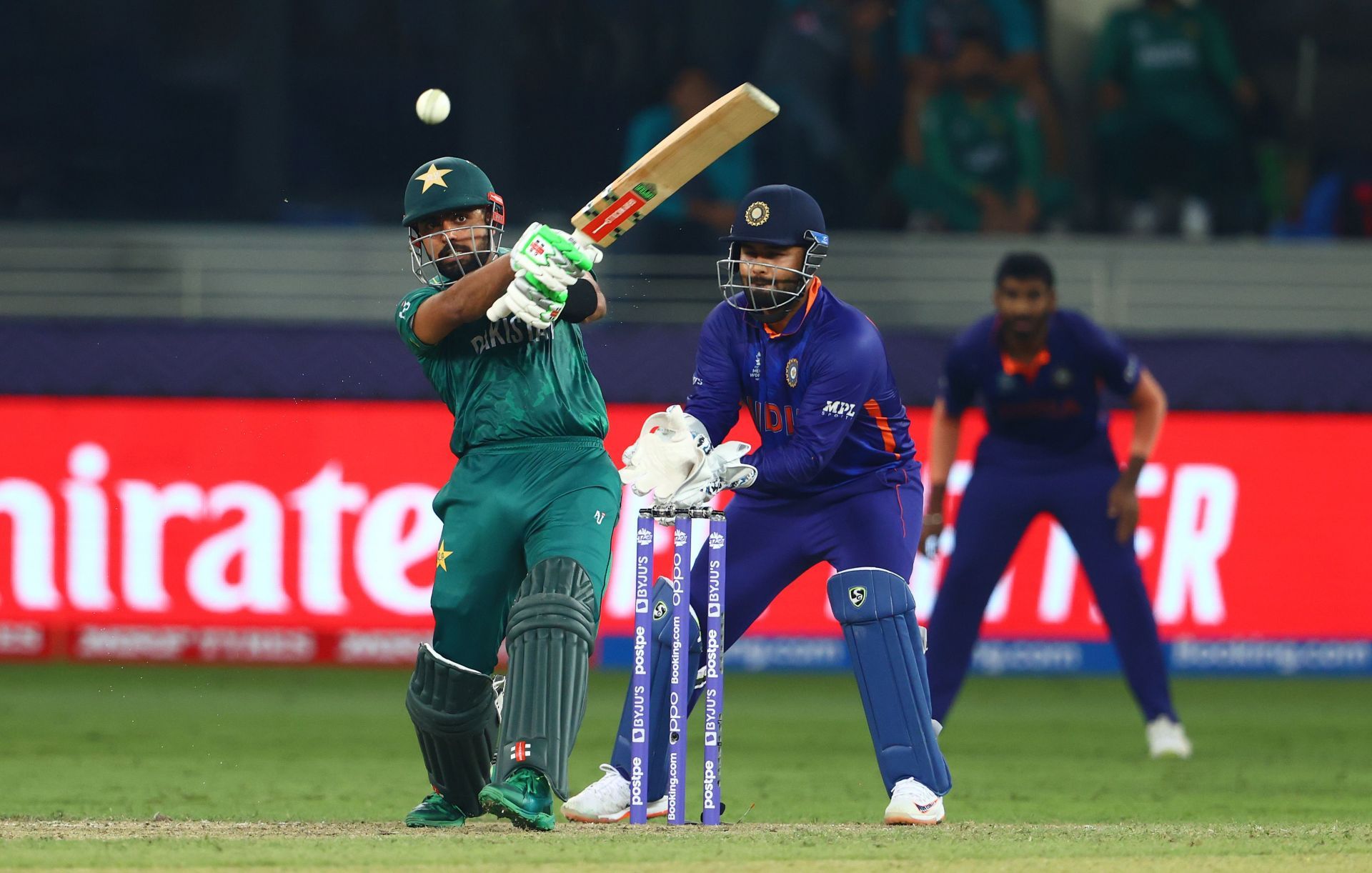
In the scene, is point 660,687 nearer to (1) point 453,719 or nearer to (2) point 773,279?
(1) point 453,719

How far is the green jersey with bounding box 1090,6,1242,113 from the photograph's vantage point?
1237 centimetres

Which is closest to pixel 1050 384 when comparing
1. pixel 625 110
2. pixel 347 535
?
pixel 347 535

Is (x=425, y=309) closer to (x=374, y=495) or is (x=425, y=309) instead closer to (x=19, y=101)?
(x=374, y=495)

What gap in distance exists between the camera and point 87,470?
10.2 meters

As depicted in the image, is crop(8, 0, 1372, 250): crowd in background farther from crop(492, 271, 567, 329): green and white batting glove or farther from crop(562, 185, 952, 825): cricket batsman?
crop(492, 271, 567, 329): green and white batting glove

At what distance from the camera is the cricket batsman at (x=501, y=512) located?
17.1ft

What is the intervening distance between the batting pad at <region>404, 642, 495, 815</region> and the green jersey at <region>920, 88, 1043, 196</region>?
7.27 metres

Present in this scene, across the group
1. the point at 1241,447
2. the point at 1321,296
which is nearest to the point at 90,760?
the point at 1241,447

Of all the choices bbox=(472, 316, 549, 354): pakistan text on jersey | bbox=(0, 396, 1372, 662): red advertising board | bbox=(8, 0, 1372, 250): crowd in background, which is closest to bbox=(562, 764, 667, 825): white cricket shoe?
bbox=(472, 316, 549, 354): pakistan text on jersey

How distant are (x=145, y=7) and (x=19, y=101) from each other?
38.1 inches

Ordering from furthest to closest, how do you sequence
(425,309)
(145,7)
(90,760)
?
(145,7) → (90,760) → (425,309)

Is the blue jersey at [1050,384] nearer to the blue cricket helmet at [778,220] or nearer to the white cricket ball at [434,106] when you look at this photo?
the blue cricket helmet at [778,220]

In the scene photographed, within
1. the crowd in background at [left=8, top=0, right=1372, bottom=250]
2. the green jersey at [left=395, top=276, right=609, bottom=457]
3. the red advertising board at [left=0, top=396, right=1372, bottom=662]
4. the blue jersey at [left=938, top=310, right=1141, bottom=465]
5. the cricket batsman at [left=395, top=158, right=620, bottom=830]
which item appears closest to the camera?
the cricket batsman at [left=395, top=158, right=620, bottom=830]

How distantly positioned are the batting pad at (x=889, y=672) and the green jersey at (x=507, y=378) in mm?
870
